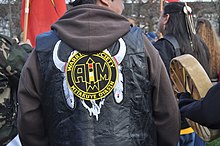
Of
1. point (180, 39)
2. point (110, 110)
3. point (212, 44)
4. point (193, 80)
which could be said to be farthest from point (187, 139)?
point (110, 110)

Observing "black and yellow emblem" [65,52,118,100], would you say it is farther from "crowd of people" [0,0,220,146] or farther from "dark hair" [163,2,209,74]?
"dark hair" [163,2,209,74]

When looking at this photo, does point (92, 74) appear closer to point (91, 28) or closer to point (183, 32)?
point (91, 28)

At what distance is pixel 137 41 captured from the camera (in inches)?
87.0

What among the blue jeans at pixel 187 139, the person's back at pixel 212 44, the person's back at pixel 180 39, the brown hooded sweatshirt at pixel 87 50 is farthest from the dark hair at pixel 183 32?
the brown hooded sweatshirt at pixel 87 50

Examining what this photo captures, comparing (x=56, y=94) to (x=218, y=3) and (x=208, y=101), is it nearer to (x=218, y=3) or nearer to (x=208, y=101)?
(x=208, y=101)

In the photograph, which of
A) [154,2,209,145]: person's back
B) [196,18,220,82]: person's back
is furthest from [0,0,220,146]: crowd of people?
[196,18,220,82]: person's back

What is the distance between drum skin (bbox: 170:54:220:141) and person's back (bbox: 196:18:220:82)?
1.37 metres

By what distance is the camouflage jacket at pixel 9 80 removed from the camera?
9.99 feet

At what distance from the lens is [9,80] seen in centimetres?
312

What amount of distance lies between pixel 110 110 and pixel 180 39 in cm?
188

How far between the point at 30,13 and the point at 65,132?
280cm

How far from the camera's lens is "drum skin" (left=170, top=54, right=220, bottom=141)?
2.63m

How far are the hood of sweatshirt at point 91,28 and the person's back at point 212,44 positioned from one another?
229 centimetres

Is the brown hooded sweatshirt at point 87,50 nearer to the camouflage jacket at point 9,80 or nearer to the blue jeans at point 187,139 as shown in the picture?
the camouflage jacket at point 9,80
